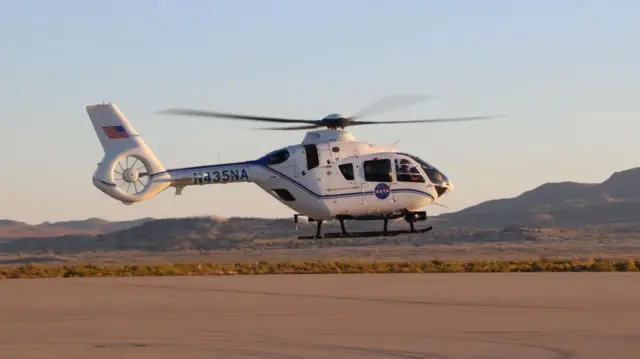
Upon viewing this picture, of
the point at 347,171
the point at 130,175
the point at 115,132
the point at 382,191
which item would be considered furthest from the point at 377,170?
the point at 115,132

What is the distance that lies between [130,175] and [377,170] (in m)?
7.79

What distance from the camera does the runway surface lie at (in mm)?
14500

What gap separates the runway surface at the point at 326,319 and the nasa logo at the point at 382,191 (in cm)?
570

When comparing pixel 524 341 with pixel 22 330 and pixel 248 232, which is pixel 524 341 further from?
pixel 248 232

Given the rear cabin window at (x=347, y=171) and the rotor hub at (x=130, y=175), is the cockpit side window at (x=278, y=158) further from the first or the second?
the rotor hub at (x=130, y=175)

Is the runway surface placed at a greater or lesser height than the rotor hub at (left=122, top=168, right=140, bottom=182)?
lesser

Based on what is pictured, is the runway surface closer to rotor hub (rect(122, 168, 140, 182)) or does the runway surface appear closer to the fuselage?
rotor hub (rect(122, 168, 140, 182))

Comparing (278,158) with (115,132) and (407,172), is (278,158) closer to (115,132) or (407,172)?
(407,172)

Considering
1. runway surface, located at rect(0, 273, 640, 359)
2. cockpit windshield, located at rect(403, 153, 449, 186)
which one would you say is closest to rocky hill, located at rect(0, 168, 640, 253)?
cockpit windshield, located at rect(403, 153, 449, 186)

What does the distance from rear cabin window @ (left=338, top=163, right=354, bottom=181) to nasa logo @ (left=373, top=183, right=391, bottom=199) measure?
884 mm

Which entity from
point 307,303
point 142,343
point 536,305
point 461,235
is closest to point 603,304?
point 536,305

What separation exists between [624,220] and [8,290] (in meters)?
128

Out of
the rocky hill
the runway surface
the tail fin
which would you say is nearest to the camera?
the runway surface

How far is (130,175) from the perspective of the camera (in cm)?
3384
